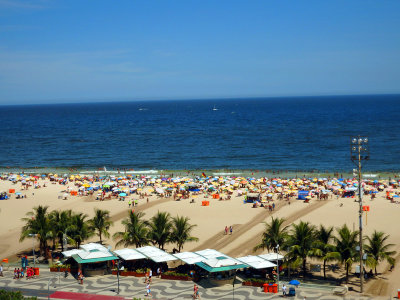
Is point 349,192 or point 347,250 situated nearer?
point 347,250

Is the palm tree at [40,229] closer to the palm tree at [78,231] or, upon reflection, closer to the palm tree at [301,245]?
the palm tree at [78,231]

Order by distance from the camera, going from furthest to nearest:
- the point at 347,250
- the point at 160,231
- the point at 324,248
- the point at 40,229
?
the point at 40,229 → the point at 160,231 → the point at 324,248 → the point at 347,250

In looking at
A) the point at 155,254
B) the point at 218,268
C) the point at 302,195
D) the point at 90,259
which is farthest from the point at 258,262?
the point at 302,195

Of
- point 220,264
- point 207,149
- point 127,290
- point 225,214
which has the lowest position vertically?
point 127,290

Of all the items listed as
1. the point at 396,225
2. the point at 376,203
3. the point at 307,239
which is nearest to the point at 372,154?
the point at 376,203

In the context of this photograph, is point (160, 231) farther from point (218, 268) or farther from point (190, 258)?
point (218, 268)

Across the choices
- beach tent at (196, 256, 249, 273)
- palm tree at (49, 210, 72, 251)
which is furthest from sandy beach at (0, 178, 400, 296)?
beach tent at (196, 256, 249, 273)

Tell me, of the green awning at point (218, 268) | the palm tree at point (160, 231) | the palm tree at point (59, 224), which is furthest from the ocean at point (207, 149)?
the green awning at point (218, 268)

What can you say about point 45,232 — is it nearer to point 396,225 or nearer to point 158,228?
point 158,228
